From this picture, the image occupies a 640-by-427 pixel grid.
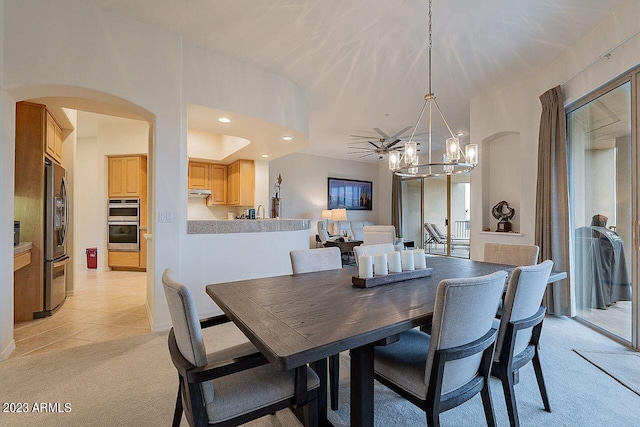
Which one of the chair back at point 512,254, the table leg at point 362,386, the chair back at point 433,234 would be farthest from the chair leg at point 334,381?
the chair back at point 433,234

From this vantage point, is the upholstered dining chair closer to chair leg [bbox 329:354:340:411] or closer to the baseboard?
chair leg [bbox 329:354:340:411]

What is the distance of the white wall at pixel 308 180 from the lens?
25.5ft

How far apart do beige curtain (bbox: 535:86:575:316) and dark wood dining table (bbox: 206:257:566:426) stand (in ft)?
5.10

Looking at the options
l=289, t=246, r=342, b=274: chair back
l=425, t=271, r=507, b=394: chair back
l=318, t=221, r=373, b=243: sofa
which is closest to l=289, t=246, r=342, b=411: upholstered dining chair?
l=289, t=246, r=342, b=274: chair back

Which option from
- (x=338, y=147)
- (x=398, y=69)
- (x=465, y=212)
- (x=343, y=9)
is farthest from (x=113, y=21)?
(x=465, y=212)

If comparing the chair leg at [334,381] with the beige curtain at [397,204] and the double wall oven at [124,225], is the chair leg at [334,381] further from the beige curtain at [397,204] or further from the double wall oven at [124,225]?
the beige curtain at [397,204]

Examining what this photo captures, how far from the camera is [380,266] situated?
187 cm

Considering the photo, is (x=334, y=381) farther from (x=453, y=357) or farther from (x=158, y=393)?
(x=158, y=393)

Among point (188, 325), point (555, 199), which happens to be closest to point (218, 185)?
point (188, 325)

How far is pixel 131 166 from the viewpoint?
225 inches

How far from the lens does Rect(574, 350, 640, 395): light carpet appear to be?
6.58 ft

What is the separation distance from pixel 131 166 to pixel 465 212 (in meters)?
7.98

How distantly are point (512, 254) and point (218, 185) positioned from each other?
5409 millimetres

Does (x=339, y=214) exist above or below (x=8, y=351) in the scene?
above
